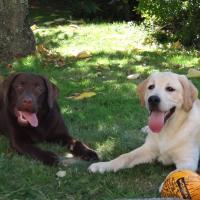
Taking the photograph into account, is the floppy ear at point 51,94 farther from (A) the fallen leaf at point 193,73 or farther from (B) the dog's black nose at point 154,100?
(A) the fallen leaf at point 193,73

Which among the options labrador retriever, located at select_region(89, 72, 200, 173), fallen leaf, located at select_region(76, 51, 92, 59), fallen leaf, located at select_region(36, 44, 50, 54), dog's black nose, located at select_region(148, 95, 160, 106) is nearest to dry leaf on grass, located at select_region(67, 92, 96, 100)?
fallen leaf, located at select_region(76, 51, 92, 59)

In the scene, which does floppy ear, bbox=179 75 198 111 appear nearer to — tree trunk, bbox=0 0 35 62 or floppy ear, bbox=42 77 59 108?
floppy ear, bbox=42 77 59 108

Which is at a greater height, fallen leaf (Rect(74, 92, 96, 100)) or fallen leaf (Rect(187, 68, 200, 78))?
fallen leaf (Rect(74, 92, 96, 100))

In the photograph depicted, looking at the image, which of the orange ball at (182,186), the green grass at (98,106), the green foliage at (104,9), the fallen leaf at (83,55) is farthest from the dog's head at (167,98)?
the green foliage at (104,9)

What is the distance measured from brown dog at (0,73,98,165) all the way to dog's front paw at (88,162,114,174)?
0.53 metres

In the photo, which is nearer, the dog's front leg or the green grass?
the green grass

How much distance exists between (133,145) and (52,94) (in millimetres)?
1030

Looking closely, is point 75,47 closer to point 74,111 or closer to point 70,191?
point 74,111

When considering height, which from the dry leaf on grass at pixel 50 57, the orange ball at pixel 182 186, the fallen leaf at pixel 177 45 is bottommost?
the fallen leaf at pixel 177 45

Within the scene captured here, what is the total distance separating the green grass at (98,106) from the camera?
506 centimetres

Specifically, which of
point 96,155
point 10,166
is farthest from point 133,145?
point 10,166

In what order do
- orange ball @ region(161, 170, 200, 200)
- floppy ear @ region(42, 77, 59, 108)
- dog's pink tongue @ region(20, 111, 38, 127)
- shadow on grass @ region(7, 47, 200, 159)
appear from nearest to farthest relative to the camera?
orange ball @ region(161, 170, 200, 200), dog's pink tongue @ region(20, 111, 38, 127), floppy ear @ region(42, 77, 59, 108), shadow on grass @ region(7, 47, 200, 159)

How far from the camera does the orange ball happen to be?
4.45 meters

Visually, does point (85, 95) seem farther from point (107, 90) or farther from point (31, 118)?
point (31, 118)
